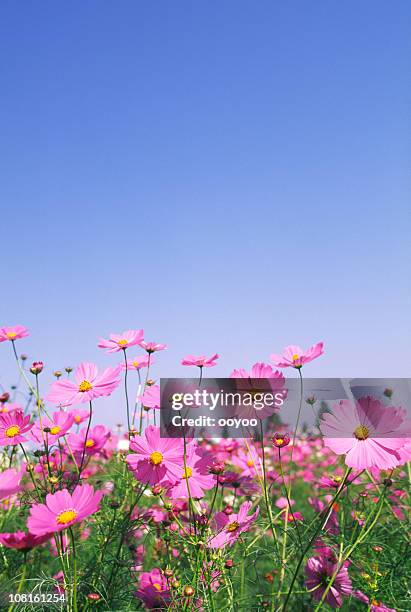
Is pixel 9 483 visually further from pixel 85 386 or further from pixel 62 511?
pixel 85 386

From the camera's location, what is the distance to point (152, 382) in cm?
150

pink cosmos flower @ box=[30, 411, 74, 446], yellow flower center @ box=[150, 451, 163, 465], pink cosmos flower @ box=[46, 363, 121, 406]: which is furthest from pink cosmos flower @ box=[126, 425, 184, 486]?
pink cosmos flower @ box=[30, 411, 74, 446]

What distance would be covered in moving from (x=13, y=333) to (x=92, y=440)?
37 centimetres

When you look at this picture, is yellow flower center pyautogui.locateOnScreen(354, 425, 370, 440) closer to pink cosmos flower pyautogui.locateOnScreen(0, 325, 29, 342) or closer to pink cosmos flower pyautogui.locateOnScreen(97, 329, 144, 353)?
pink cosmos flower pyautogui.locateOnScreen(97, 329, 144, 353)

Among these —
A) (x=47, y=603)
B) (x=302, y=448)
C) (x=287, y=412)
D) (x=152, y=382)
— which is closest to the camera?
(x=47, y=603)

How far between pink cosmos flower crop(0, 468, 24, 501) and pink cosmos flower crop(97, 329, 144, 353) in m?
0.46

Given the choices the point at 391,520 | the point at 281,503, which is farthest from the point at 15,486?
the point at 391,520

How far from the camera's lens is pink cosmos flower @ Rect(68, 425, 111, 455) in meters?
1.47

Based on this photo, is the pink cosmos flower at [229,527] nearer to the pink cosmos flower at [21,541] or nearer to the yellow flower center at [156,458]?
the yellow flower center at [156,458]

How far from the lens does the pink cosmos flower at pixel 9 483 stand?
922mm

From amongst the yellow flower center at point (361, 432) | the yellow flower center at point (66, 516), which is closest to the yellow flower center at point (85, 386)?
the yellow flower center at point (66, 516)

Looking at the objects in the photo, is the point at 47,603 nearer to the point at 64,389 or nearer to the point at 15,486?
the point at 15,486

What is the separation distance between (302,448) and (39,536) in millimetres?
4451

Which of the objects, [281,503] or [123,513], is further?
[281,503]
